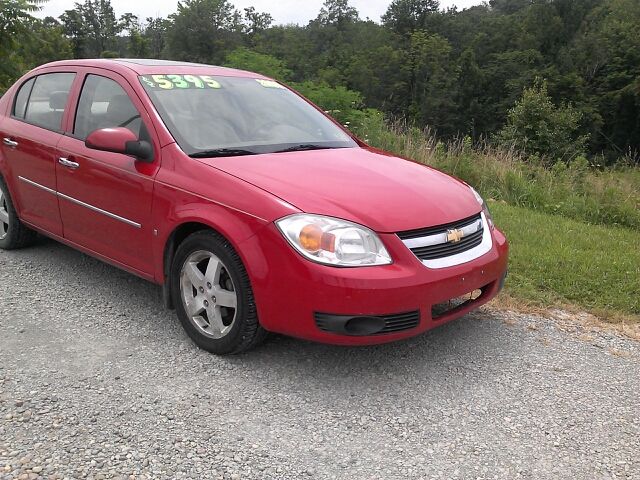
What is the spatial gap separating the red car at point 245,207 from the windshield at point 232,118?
0.01m

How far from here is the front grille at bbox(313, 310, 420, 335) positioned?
2990 mm

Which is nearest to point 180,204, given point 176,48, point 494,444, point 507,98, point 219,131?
point 219,131

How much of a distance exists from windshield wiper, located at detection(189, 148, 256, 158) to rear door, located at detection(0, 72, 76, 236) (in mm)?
1351

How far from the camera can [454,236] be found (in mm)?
3299

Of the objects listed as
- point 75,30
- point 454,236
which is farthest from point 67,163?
point 75,30

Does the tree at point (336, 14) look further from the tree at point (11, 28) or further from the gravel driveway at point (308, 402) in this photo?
the gravel driveway at point (308, 402)

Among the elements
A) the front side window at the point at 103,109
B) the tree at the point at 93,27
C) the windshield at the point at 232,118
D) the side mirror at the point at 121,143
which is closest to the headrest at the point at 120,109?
the front side window at the point at 103,109

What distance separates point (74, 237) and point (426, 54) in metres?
71.3

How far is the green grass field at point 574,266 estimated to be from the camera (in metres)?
4.46

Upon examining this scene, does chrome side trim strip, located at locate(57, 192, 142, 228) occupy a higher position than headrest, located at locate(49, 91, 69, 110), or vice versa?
headrest, located at locate(49, 91, 69, 110)

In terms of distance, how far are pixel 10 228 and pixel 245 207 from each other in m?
2.91

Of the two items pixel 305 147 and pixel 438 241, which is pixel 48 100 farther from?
pixel 438 241

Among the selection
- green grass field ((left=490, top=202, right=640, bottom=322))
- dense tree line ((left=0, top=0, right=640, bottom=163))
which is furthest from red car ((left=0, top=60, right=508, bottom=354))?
dense tree line ((left=0, top=0, right=640, bottom=163))

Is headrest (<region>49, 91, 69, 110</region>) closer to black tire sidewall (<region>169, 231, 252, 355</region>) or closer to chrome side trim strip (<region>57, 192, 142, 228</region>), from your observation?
chrome side trim strip (<region>57, 192, 142, 228</region>)
